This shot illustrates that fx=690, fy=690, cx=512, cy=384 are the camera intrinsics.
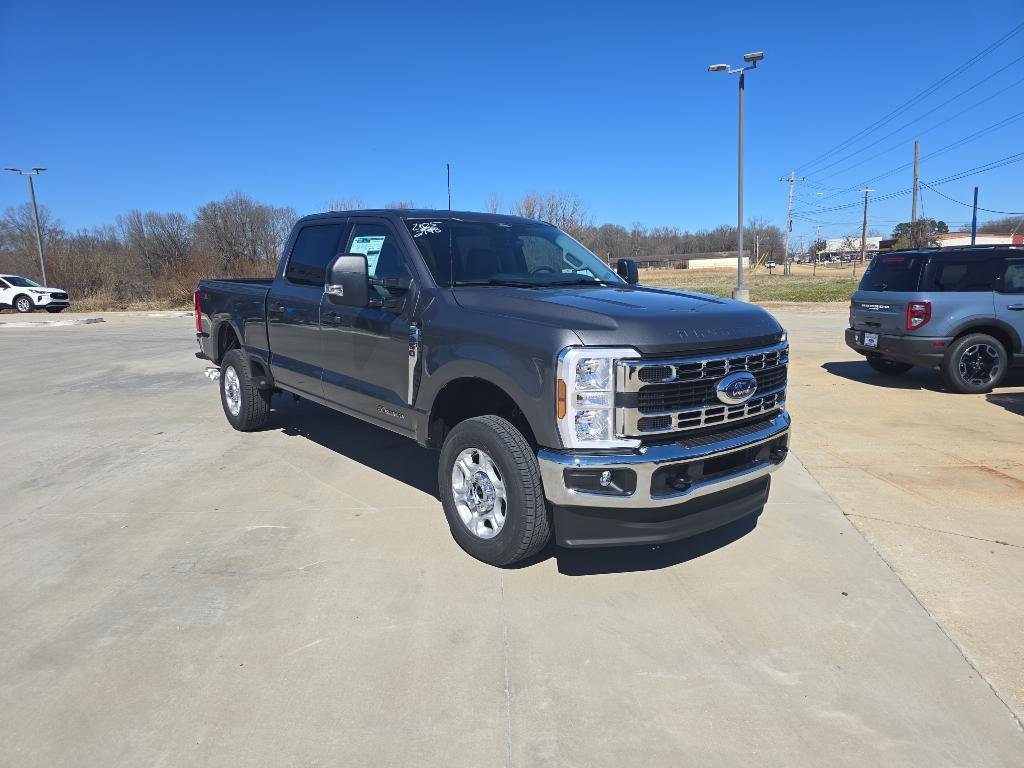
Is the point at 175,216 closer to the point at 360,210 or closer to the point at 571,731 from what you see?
the point at 360,210

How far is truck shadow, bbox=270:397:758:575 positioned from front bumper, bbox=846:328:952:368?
538 centimetres

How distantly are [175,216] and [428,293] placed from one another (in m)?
53.8

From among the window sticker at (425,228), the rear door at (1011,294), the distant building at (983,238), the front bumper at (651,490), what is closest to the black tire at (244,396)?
the window sticker at (425,228)

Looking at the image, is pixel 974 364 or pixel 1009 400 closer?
pixel 1009 400

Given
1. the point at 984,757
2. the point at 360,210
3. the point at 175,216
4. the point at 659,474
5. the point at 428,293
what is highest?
the point at 175,216

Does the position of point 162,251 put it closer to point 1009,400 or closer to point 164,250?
point 164,250

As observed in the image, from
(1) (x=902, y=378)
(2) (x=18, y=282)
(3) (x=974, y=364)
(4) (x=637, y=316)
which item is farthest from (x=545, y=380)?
(2) (x=18, y=282)

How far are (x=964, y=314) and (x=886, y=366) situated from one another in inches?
72.5

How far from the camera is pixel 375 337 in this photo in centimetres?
468

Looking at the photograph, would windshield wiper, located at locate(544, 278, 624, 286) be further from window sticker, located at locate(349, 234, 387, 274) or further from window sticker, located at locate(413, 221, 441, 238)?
window sticker, located at locate(349, 234, 387, 274)

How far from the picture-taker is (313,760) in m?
2.43

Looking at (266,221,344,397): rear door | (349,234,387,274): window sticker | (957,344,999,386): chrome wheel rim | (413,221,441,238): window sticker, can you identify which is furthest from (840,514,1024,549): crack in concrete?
(957,344,999,386): chrome wheel rim

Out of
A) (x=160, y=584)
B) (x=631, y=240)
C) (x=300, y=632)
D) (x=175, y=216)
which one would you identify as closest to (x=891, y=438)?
(x=300, y=632)

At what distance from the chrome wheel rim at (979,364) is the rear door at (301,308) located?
777 cm
